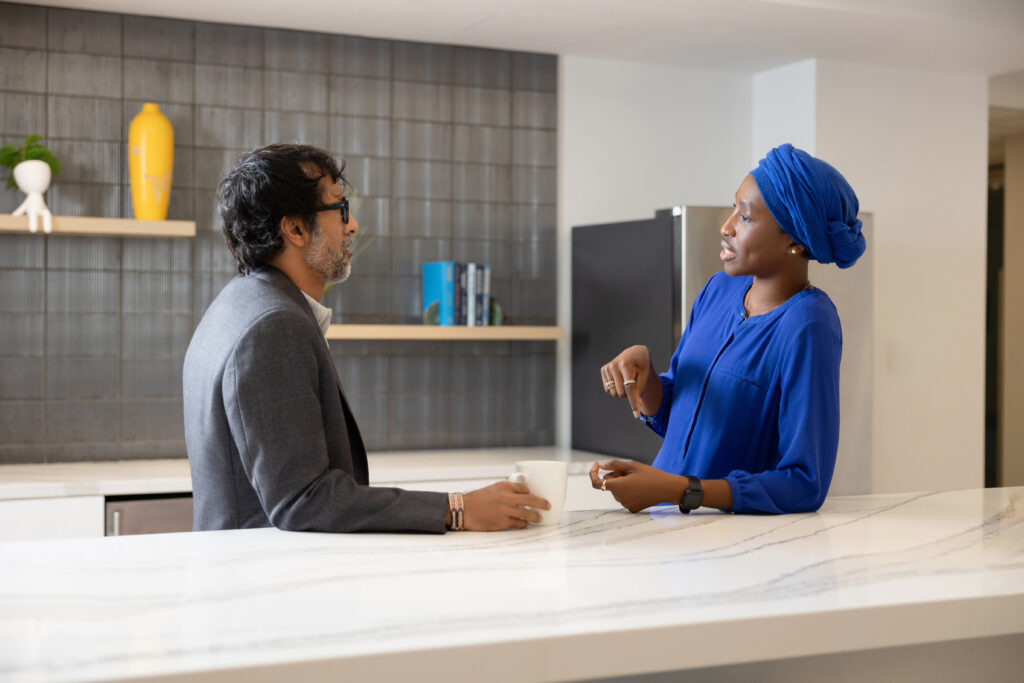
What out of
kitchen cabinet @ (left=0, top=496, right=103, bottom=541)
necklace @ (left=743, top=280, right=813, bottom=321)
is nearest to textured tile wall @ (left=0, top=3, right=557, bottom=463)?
kitchen cabinet @ (left=0, top=496, right=103, bottom=541)

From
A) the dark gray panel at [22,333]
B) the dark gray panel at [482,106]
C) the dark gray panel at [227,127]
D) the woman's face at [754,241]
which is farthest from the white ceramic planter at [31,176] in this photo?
the woman's face at [754,241]

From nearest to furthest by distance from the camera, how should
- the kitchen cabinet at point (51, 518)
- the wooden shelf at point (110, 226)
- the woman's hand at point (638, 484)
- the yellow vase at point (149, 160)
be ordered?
the woman's hand at point (638, 484), the kitchen cabinet at point (51, 518), the wooden shelf at point (110, 226), the yellow vase at point (149, 160)

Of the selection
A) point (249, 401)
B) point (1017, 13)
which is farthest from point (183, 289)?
point (1017, 13)

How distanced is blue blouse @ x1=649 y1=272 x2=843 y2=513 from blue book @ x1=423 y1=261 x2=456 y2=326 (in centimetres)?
170

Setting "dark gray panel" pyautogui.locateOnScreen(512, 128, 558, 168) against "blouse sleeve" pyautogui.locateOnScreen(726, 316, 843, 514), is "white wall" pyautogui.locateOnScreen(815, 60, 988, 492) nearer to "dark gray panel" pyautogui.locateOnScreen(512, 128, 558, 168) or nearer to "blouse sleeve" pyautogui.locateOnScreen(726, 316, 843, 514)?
"dark gray panel" pyautogui.locateOnScreen(512, 128, 558, 168)

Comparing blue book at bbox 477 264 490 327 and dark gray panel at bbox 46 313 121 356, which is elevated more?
blue book at bbox 477 264 490 327

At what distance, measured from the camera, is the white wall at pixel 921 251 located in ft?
13.2

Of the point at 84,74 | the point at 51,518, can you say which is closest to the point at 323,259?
the point at 51,518

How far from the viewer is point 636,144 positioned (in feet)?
13.1

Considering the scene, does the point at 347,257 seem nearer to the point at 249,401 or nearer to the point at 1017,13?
the point at 249,401

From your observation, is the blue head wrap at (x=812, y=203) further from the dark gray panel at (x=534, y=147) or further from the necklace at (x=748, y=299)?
the dark gray panel at (x=534, y=147)

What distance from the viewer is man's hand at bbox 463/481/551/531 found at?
136 centimetres

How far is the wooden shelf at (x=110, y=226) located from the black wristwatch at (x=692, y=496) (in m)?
2.13

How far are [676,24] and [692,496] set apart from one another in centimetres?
233
